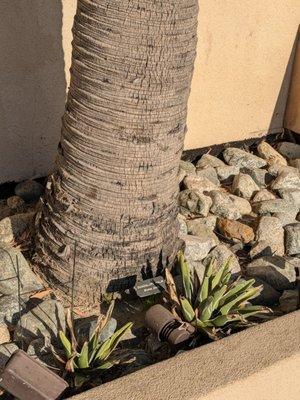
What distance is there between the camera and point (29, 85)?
18.5 feet

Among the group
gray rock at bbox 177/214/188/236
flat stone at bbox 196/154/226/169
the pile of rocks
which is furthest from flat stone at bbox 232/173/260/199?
gray rock at bbox 177/214/188/236

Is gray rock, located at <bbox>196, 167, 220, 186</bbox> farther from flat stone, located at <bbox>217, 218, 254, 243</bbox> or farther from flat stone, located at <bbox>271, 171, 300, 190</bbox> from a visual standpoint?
flat stone, located at <bbox>217, 218, 254, 243</bbox>

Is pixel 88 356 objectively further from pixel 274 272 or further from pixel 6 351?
pixel 274 272

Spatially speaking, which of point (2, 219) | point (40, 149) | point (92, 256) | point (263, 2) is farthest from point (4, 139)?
point (263, 2)

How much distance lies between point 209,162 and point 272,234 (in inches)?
51.3

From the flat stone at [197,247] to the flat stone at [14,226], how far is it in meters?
1.06

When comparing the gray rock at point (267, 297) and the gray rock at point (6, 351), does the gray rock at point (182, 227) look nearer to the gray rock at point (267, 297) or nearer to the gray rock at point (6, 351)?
the gray rock at point (267, 297)

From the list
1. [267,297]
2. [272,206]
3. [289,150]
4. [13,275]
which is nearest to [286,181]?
[272,206]

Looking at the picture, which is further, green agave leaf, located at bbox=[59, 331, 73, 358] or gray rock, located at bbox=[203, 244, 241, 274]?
gray rock, located at bbox=[203, 244, 241, 274]

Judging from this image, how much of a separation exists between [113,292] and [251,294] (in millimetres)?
833

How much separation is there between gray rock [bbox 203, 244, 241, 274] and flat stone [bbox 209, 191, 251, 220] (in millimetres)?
591

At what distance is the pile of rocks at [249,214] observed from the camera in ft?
16.7

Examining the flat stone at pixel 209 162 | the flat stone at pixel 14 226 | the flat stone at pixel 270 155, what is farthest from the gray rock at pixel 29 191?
the flat stone at pixel 270 155

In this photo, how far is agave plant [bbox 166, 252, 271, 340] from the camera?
4.20m
